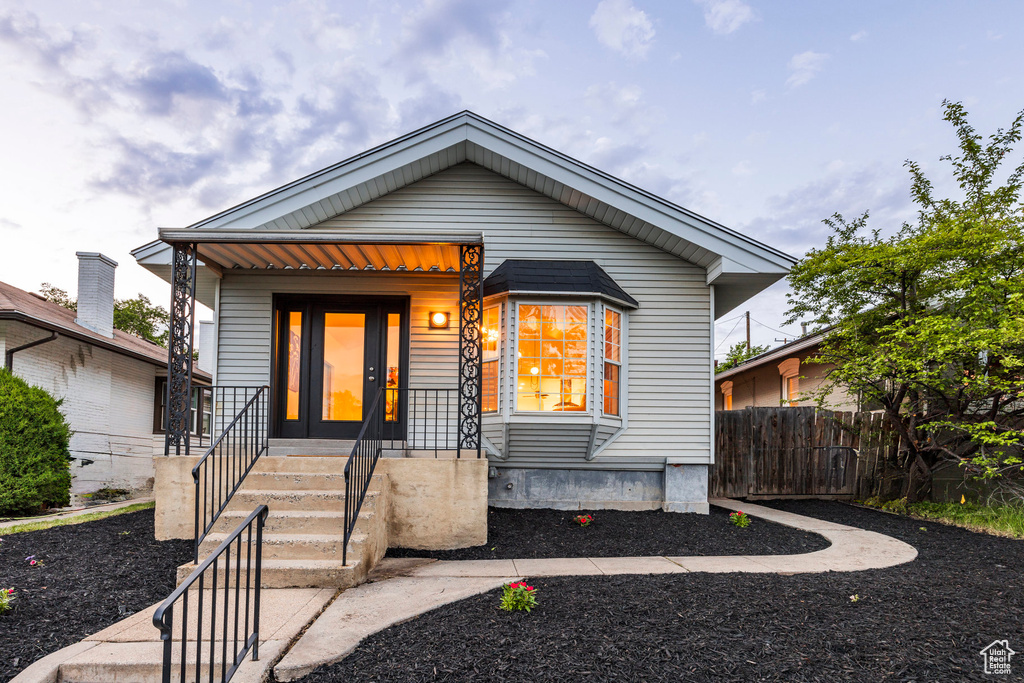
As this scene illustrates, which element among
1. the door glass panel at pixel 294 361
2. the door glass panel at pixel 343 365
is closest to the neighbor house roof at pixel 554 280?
the door glass panel at pixel 343 365

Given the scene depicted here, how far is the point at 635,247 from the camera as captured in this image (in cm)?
779

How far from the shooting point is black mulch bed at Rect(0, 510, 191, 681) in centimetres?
329

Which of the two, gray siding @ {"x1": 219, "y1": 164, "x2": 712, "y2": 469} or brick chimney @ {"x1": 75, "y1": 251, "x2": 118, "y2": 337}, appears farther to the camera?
brick chimney @ {"x1": 75, "y1": 251, "x2": 118, "y2": 337}

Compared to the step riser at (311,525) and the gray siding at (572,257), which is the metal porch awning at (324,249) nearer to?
the gray siding at (572,257)

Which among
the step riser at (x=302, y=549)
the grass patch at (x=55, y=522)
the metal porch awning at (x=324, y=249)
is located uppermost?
the metal porch awning at (x=324, y=249)

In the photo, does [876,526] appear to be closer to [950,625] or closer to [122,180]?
[950,625]

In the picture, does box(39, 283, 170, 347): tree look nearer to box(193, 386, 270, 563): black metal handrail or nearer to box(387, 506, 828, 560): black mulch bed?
box(193, 386, 270, 563): black metal handrail

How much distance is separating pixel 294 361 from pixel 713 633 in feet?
20.2

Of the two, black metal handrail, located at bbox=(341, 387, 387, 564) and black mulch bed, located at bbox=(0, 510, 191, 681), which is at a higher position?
black metal handrail, located at bbox=(341, 387, 387, 564)

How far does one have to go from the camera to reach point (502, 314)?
714 centimetres

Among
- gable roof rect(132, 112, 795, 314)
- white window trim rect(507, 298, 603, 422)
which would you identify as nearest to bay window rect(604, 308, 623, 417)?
white window trim rect(507, 298, 603, 422)

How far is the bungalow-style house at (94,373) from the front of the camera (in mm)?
9992

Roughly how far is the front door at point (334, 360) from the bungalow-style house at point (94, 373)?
156 inches

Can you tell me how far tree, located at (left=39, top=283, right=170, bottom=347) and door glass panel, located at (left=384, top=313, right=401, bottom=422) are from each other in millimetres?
29339
